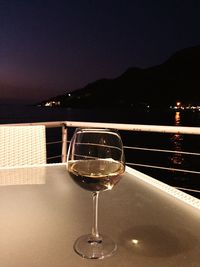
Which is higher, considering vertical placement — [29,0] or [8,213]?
[29,0]

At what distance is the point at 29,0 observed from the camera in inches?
758

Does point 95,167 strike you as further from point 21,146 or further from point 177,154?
point 177,154

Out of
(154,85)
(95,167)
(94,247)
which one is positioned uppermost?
(154,85)

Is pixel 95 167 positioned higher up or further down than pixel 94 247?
higher up

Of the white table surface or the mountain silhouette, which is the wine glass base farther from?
the mountain silhouette

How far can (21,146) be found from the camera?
1727 mm

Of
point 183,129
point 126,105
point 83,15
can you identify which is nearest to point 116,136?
point 183,129

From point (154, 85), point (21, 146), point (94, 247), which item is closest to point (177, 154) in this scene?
point (21, 146)

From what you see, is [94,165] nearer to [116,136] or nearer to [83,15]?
[116,136]

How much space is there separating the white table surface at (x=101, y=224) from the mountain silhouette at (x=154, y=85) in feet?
283

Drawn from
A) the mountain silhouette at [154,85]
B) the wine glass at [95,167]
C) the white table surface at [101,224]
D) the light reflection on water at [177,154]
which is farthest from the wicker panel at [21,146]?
the mountain silhouette at [154,85]

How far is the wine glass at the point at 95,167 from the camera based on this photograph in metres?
0.58

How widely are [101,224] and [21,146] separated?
1.14 meters

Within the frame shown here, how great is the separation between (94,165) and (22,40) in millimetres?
37553
